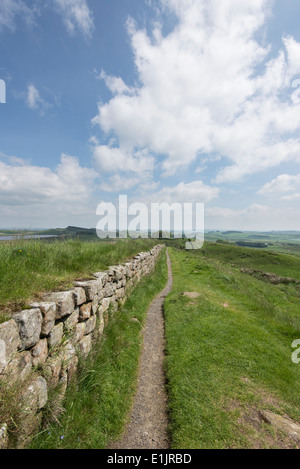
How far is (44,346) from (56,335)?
1.12 feet

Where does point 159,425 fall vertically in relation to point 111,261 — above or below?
below

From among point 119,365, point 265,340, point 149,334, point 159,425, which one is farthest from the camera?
point 149,334

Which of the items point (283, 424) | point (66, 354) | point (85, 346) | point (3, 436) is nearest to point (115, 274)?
point (85, 346)

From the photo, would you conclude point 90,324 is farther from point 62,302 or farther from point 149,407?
point 149,407

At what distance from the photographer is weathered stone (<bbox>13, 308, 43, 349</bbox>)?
3.00m

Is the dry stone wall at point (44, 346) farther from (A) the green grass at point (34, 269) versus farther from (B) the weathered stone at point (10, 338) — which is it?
(A) the green grass at point (34, 269)

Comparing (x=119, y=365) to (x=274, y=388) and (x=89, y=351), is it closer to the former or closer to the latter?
(x=89, y=351)

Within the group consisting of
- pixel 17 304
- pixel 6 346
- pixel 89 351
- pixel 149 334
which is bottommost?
pixel 149 334

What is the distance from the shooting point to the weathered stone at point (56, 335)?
372 centimetres

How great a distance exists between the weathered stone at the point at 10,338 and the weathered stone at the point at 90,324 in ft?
7.99
